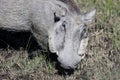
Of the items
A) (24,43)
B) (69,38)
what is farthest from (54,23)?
(24,43)

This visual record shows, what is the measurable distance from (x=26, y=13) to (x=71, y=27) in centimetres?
45

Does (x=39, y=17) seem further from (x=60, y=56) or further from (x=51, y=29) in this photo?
(x=60, y=56)

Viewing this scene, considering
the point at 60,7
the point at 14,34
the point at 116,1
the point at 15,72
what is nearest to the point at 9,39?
the point at 14,34

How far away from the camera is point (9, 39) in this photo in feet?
14.8

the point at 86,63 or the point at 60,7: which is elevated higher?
the point at 60,7

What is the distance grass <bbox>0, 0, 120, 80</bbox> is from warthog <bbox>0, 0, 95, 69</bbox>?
0.21 meters

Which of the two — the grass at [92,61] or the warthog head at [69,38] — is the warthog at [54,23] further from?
the grass at [92,61]

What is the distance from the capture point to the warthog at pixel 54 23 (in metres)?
3.88

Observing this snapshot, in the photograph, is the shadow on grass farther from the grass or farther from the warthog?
the warthog

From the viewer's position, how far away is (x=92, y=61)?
4324 mm

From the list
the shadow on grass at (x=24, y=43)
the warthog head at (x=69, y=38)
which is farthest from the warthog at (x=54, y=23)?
the shadow on grass at (x=24, y=43)

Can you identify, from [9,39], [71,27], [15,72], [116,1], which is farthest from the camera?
[116,1]

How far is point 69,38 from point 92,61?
56cm

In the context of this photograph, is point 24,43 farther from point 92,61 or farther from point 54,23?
point 92,61
